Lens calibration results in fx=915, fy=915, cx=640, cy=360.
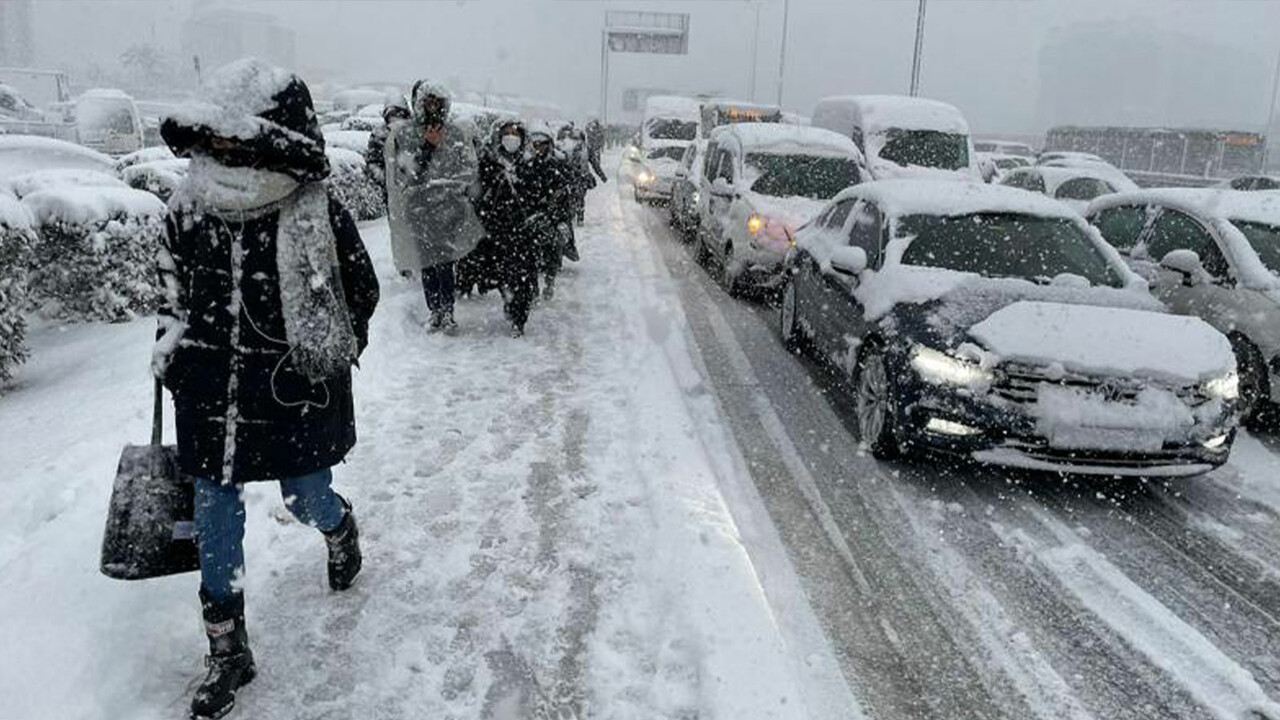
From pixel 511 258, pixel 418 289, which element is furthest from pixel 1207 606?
pixel 418 289

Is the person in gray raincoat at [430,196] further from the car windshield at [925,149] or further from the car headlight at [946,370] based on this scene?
the car windshield at [925,149]

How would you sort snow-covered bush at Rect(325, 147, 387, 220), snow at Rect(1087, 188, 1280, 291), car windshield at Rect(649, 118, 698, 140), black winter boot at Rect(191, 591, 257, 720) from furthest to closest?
car windshield at Rect(649, 118, 698, 140)
snow-covered bush at Rect(325, 147, 387, 220)
snow at Rect(1087, 188, 1280, 291)
black winter boot at Rect(191, 591, 257, 720)

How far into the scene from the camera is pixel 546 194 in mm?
8430

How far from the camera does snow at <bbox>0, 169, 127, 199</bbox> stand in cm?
790

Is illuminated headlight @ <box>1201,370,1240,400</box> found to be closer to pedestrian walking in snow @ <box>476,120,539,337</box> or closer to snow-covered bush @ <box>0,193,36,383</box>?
pedestrian walking in snow @ <box>476,120,539,337</box>

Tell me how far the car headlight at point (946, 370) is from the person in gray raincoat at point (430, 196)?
4203 millimetres

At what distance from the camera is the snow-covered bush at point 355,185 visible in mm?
12875

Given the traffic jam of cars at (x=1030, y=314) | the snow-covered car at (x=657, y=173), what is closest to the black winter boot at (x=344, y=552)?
the traffic jam of cars at (x=1030, y=314)

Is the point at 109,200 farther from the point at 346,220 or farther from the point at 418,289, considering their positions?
the point at 346,220

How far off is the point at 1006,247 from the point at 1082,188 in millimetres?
13233

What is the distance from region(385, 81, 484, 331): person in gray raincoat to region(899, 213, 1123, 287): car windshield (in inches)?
144

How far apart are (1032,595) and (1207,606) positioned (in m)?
0.76

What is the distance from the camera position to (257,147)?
8.75 feet

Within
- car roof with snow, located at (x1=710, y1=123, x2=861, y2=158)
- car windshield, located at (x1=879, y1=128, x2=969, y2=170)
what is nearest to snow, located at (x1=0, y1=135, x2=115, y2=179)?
car roof with snow, located at (x1=710, y1=123, x2=861, y2=158)
